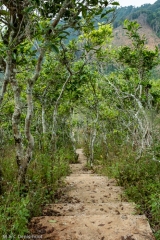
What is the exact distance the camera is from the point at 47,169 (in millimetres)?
5035

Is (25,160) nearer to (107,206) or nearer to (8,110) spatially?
(107,206)

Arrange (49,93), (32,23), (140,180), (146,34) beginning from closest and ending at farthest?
(32,23)
(140,180)
(49,93)
(146,34)

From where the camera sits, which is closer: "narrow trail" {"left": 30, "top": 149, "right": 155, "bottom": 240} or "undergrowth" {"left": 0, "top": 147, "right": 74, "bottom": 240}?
"undergrowth" {"left": 0, "top": 147, "right": 74, "bottom": 240}

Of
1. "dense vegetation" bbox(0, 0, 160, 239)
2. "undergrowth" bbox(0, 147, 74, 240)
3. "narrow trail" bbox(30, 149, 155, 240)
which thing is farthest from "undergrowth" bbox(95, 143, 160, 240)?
"undergrowth" bbox(0, 147, 74, 240)

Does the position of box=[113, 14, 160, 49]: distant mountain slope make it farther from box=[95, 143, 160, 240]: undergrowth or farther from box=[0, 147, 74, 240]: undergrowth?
box=[0, 147, 74, 240]: undergrowth

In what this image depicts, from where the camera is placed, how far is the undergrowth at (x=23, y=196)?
2648 mm

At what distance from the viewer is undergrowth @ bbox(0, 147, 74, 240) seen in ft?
8.69

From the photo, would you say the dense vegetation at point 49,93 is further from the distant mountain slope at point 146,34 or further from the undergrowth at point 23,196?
the distant mountain slope at point 146,34

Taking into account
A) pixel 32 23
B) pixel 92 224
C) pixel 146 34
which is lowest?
pixel 92 224

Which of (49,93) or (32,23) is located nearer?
(32,23)

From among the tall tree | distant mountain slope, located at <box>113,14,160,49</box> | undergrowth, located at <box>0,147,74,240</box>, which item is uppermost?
distant mountain slope, located at <box>113,14,160,49</box>

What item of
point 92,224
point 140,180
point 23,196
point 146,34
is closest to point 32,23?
point 23,196

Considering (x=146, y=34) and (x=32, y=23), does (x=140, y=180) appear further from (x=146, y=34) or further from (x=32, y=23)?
(x=146, y=34)

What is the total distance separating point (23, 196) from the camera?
12.7ft
